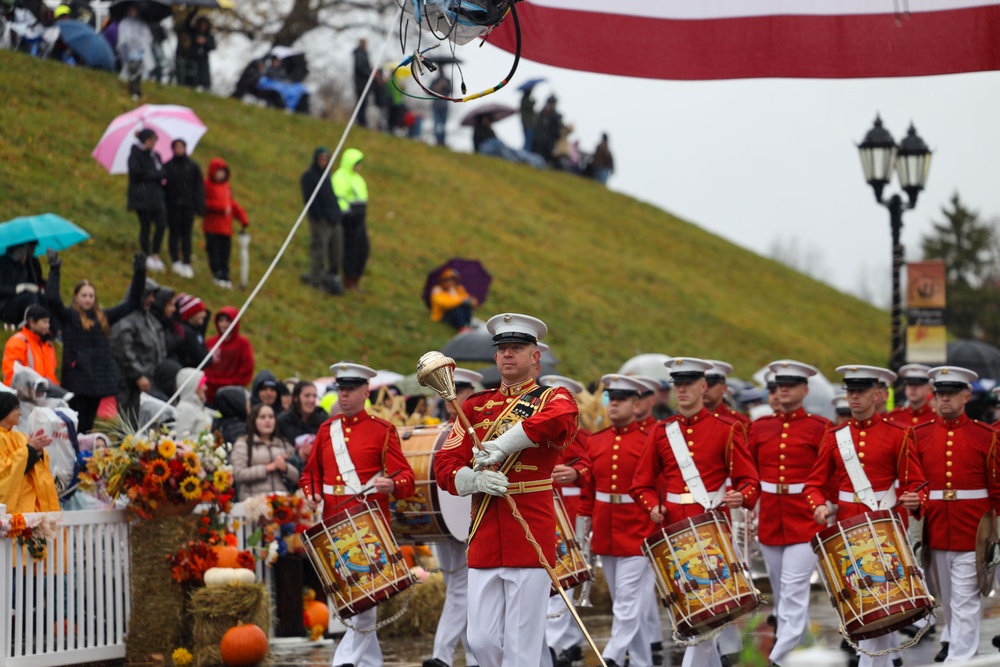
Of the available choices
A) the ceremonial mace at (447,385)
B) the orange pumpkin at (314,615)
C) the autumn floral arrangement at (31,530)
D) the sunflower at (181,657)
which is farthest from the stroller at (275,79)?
the ceremonial mace at (447,385)

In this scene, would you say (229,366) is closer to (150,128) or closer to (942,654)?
(150,128)

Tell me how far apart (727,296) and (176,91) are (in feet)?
56.8

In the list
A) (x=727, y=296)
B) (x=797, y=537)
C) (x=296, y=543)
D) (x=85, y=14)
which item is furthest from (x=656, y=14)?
(x=727, y=296)

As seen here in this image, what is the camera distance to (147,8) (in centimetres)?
2997

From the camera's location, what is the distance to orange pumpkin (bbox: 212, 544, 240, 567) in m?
11.9

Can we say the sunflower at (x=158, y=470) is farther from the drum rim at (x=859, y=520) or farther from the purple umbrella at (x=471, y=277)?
the purple umbrella at (x=471, y=277)

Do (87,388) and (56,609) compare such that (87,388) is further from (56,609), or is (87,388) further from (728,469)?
(728,469)

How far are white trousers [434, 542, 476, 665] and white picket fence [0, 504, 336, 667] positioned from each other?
8.43 ft

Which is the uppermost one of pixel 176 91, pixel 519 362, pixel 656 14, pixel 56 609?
pixel 176 91

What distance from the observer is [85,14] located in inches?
1238

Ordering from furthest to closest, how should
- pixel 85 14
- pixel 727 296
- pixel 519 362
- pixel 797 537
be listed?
1. pixel 727 296
2. pixel 85 14
3. pixel 797 537
4. pixel 519 362

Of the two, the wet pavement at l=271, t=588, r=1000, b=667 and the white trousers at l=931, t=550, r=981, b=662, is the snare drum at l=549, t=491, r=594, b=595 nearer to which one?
the wet pavement at l=271, t=588, r=1000, b=667

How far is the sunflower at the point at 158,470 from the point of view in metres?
11.5

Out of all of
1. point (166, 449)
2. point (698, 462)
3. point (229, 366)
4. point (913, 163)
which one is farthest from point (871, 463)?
point (229, 366)
